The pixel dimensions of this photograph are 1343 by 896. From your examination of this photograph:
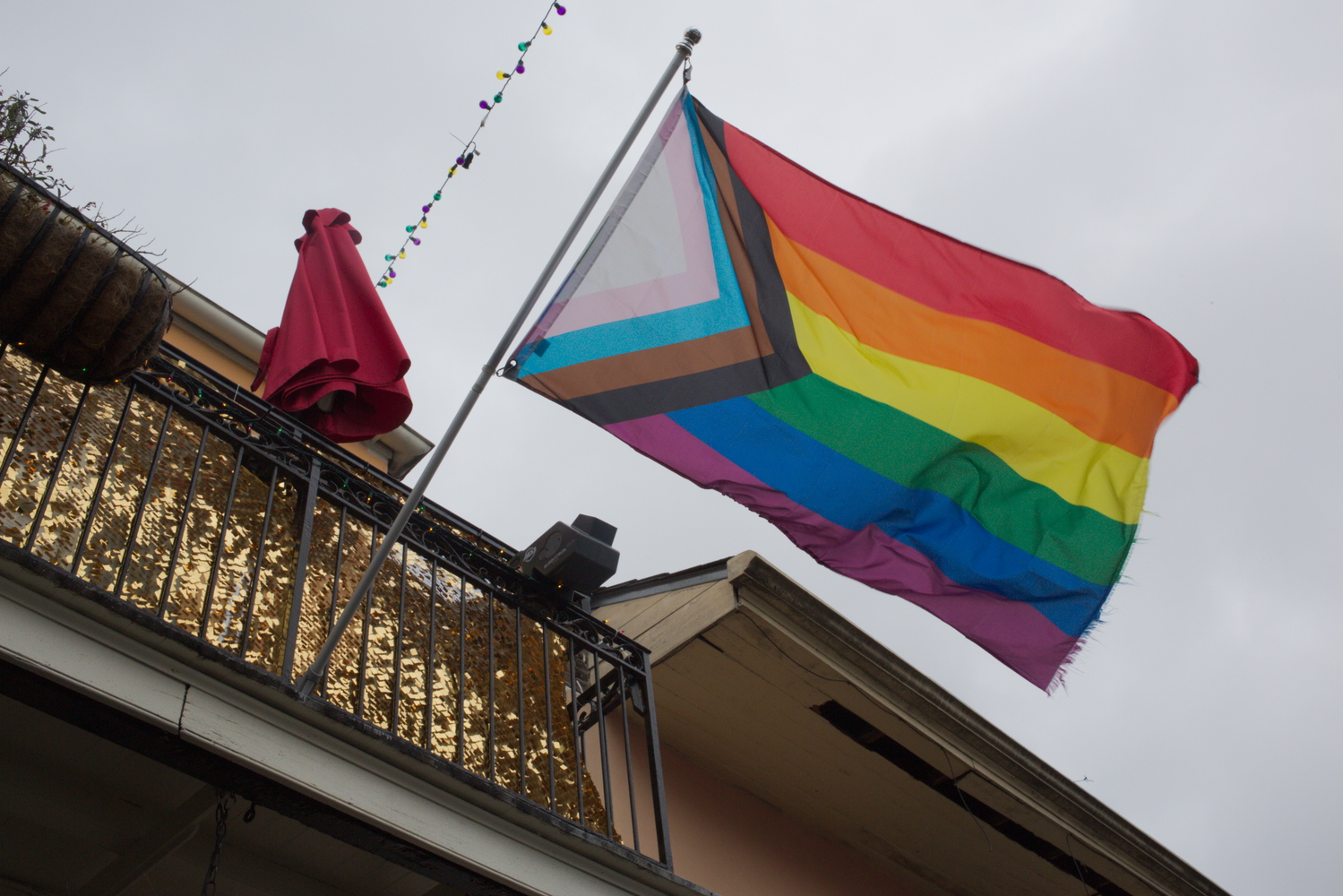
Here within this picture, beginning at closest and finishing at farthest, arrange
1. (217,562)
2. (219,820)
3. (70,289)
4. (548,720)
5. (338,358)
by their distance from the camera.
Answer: (70,289) → (219,820) → (217,562) → (548,720) → (338,358)

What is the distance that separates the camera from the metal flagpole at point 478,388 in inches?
137

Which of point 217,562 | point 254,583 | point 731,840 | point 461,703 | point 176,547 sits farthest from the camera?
point 731,840

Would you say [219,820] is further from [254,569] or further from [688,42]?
[688,42]

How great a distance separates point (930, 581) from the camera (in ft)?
15.4

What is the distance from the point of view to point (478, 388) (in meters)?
3.75

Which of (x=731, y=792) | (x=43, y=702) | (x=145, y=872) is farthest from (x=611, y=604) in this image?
(x=43, y=702)

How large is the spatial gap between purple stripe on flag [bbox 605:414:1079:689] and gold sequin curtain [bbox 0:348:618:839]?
43.1 inches

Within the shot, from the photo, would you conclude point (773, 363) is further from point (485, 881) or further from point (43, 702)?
point (43, 702)

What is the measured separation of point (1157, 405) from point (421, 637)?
11.8 feet

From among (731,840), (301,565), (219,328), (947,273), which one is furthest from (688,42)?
(731,840)

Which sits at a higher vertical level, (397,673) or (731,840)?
(731,840)

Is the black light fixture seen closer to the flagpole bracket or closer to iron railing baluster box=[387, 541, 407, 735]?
iron railing baluster box=[387, 541, 407, 735]

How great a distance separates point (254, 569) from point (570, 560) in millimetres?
1492

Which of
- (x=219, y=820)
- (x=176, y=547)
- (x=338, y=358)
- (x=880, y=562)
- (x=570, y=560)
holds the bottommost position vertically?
(x=219, y=820)
